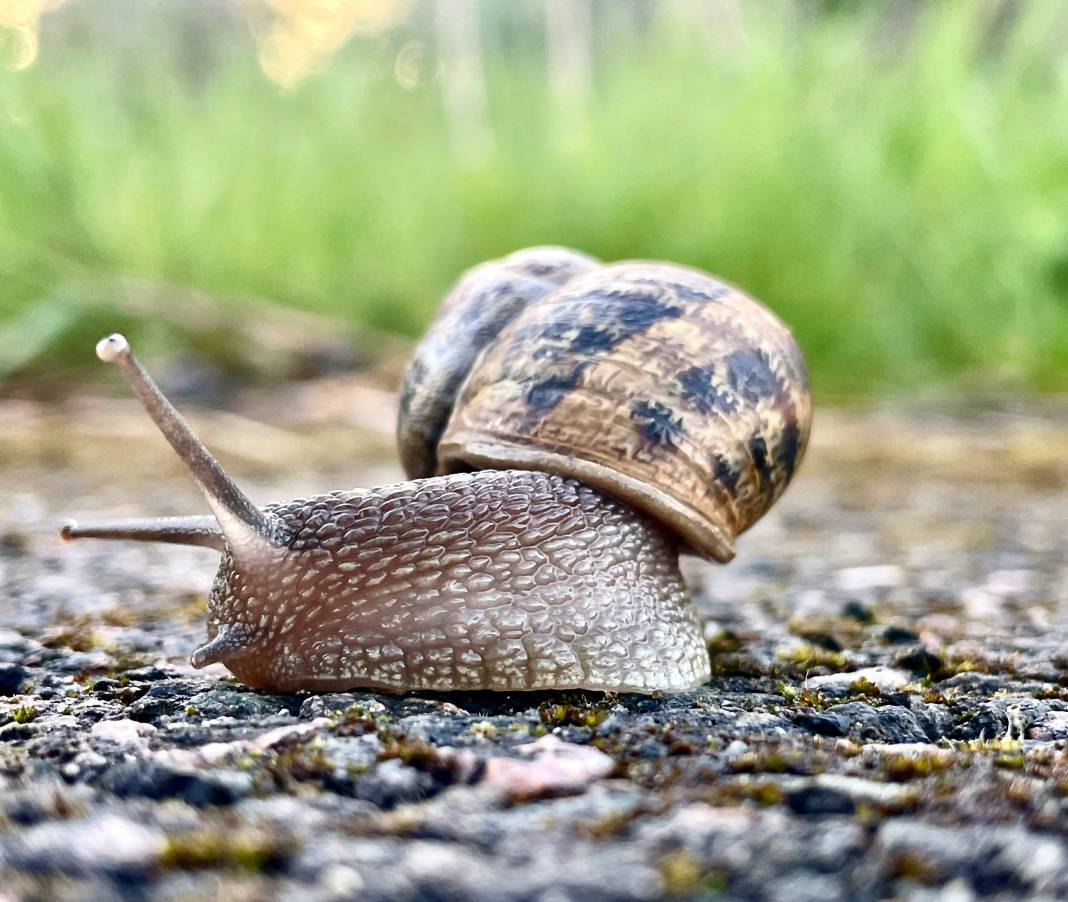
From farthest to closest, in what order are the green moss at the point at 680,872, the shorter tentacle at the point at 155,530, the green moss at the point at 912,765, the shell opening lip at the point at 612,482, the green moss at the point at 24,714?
the shell opening lip at the point at 612,482 → the shorter tentacle at the point at 155,530 → the green moss at the point at 24,714 → the green moss at the point at 912,765 → the green moss at the point at 680,872

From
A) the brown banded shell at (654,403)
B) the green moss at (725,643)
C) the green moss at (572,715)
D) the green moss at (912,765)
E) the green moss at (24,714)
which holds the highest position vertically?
the brown banded shell at (654,403)

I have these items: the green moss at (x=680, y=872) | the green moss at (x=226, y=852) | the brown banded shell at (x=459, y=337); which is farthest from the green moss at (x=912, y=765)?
the brown banded shell at (x=459, y=337)

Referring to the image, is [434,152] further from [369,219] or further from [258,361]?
[258,361]

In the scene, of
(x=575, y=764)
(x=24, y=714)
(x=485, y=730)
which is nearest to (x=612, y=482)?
(x=485, y=730)

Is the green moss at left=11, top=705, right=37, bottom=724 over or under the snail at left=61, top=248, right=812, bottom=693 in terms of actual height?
under

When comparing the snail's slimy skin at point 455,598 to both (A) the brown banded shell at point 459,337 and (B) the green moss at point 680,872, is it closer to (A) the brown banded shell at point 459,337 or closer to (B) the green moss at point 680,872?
(A) the brown banded shell at point 459,337

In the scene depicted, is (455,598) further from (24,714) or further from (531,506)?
(24,714)

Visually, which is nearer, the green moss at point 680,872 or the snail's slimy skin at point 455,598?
the green moss at point 680,872

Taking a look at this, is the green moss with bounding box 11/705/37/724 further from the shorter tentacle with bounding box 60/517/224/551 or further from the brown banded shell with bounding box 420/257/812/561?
the brown banded shell with bounding box 420/257/812/561

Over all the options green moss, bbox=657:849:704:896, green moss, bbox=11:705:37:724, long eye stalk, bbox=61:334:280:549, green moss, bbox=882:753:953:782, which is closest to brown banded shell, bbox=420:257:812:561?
long eye stalk, bbox=61:334:280:549
